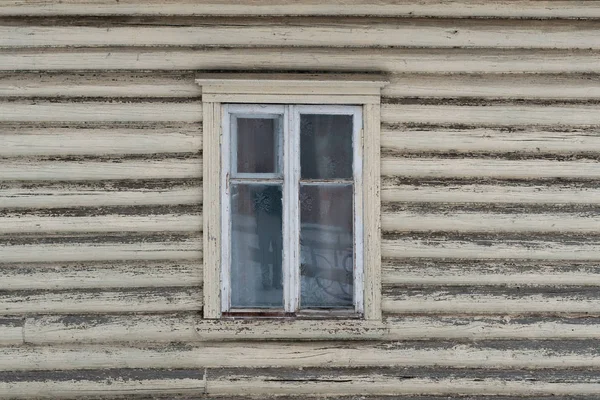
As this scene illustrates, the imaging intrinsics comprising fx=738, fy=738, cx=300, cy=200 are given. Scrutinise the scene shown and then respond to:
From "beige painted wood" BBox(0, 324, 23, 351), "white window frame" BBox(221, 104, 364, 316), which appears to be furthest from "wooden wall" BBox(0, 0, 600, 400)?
"white window frame" BBox(221, 104, 364, 316)

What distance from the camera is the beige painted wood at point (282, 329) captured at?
13.5ft

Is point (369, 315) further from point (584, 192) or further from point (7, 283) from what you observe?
point (7, 283)

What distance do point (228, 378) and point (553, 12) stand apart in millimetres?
2771

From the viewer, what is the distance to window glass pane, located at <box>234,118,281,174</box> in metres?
4.19

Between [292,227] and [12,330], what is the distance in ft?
5.51

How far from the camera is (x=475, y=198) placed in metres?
4.21

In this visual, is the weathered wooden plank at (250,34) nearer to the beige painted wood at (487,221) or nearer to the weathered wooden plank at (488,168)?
the weathered wooden plank at (488,168)

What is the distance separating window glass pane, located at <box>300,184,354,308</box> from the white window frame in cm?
4

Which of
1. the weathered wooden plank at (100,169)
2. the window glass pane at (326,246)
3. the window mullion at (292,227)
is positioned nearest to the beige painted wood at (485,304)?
the window glass pane at (326,246)

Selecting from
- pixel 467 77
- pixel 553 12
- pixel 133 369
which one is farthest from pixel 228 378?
Result: pixel 553 12

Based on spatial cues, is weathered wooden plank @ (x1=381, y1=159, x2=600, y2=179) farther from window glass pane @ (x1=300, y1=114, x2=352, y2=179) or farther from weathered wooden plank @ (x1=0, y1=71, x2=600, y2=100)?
weathered wooden plank @ (x1=0, y1=71, x2=600, y2=100)

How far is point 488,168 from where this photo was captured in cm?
421

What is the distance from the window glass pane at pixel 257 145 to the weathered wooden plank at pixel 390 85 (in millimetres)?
350

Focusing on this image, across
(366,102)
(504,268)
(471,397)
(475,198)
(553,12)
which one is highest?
(553,12)
